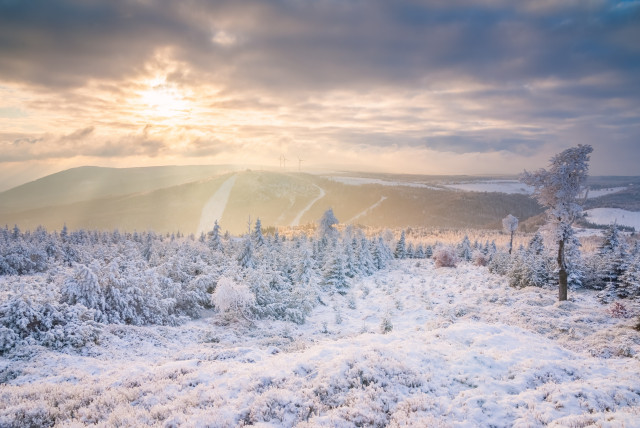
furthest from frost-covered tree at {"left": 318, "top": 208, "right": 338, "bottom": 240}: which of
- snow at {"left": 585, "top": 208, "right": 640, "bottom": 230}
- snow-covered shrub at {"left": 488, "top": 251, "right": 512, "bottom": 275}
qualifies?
snow at {"left": 585, "top": 208, "right": 640, "bottom": 230}

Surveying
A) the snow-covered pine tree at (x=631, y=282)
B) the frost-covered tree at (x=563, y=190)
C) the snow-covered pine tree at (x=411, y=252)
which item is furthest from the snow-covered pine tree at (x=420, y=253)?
the frost-covered tree at (x=563, y=190)

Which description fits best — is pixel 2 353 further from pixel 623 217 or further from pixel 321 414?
pixel 623 217

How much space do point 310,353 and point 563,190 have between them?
22.6m

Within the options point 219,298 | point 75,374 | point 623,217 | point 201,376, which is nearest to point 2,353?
point 75,374

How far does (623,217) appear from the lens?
554 ft

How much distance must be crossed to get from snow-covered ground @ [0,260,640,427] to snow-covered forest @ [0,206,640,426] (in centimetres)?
5

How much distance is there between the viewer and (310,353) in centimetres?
1242

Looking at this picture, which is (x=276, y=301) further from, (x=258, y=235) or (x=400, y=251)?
(x=400, y=251)

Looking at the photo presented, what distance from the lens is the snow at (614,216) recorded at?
161000mm

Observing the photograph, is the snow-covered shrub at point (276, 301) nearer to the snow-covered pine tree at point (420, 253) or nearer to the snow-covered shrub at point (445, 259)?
the snow-covered shrub at point (445, 259)

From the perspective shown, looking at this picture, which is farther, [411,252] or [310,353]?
[411,252]

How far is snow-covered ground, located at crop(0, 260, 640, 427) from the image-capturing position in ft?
27.1

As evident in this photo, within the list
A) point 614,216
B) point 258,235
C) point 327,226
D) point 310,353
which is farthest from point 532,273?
point 614,216

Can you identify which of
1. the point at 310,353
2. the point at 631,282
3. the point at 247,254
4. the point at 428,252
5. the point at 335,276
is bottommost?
the point at 428,252
